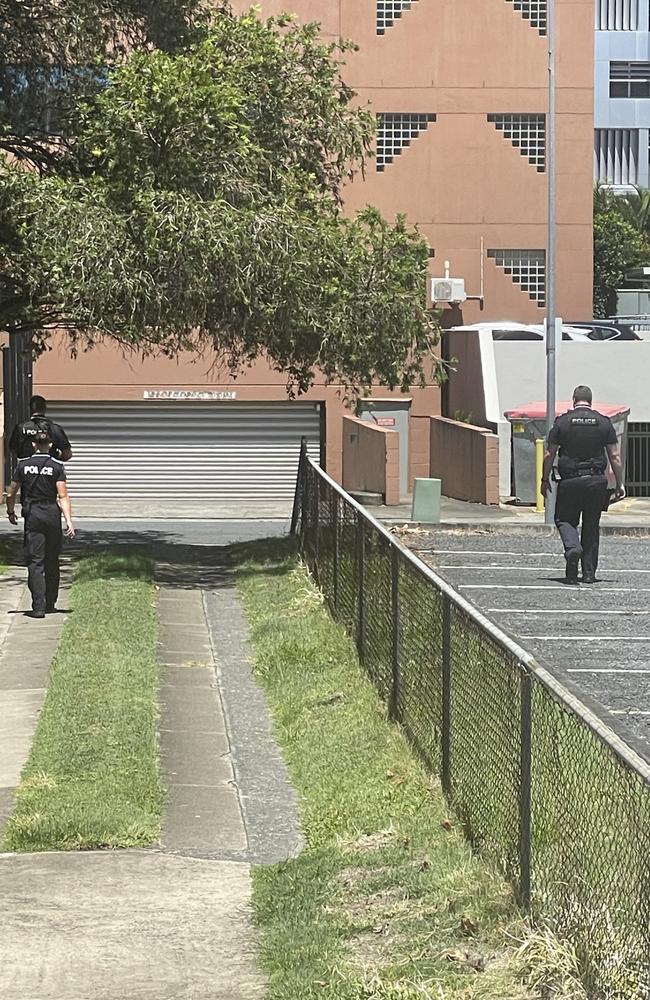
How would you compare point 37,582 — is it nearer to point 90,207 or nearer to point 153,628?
point 153,628

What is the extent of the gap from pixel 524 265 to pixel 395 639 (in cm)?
2967

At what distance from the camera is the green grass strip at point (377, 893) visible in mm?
5879

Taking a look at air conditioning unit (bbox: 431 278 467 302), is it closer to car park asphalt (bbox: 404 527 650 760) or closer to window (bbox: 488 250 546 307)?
window (bbox: 488 250 546 307)

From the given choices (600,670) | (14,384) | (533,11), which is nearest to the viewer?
(600,670)

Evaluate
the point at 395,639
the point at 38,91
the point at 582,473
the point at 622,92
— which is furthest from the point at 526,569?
the point at 622,92

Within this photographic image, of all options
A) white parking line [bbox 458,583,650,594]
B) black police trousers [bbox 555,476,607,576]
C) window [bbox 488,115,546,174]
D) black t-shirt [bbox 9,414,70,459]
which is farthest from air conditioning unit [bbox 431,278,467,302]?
black police trousers [bbox 555,476,607,576]

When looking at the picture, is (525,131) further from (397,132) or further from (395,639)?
(395,639)

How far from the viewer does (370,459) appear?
112ft

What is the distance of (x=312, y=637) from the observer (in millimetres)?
13773

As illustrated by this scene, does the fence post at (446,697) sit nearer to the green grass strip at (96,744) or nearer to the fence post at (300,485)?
the green grass strip at (96,744)

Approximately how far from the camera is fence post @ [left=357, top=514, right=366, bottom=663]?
12344 millimetres

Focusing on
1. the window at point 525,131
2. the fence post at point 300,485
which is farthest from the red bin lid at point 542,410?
the fence post at point 300,485

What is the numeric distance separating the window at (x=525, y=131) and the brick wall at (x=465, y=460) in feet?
22.2

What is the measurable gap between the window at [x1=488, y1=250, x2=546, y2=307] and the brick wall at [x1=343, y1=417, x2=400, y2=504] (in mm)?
5698
